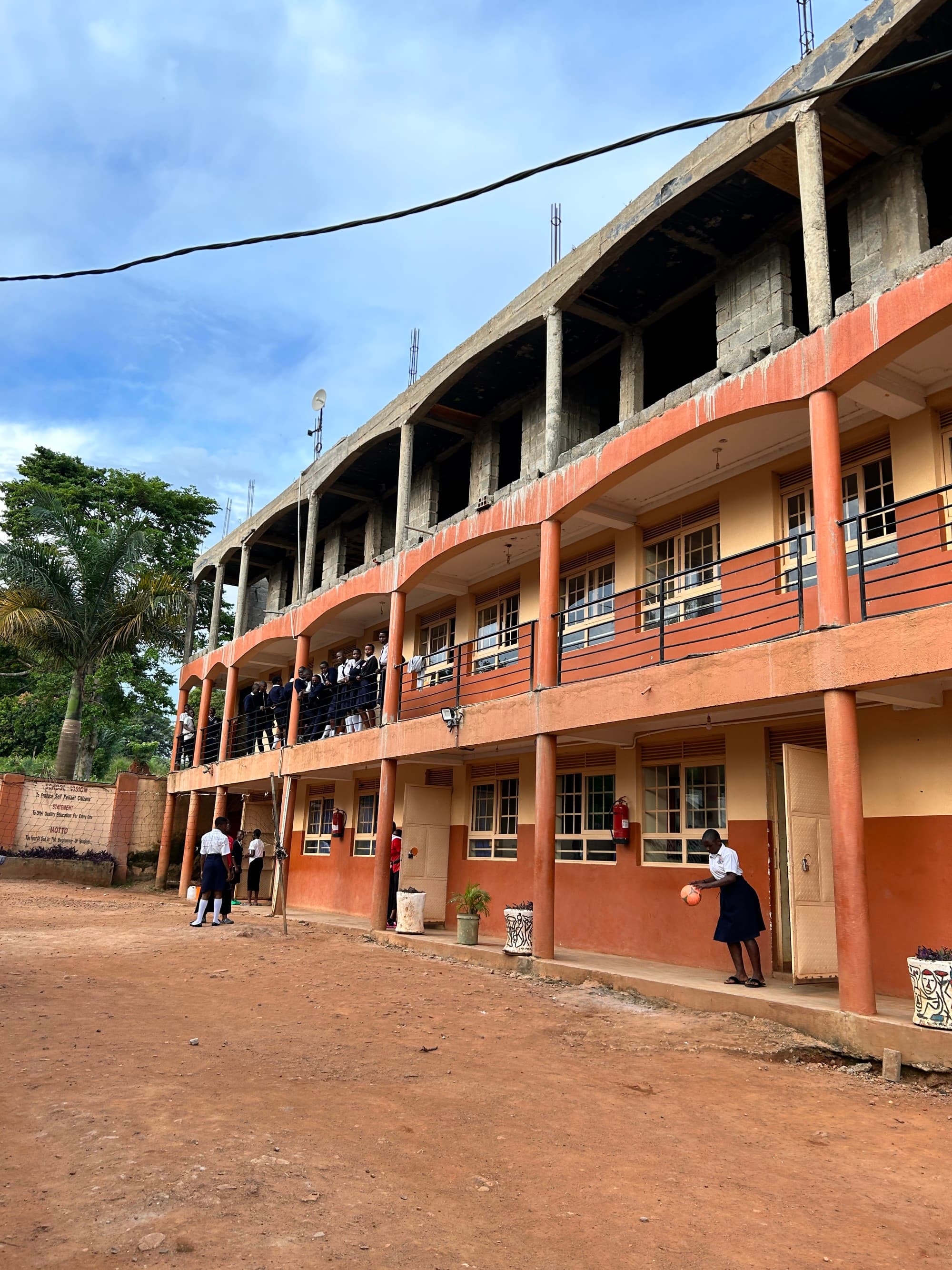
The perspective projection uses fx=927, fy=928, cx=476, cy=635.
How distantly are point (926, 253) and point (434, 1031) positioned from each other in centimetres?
801

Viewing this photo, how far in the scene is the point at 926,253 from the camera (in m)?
8.20

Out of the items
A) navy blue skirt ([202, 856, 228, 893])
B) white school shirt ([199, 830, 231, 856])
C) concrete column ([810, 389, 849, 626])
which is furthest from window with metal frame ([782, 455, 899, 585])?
navy blue skirt ([202, 856, 228, 893])

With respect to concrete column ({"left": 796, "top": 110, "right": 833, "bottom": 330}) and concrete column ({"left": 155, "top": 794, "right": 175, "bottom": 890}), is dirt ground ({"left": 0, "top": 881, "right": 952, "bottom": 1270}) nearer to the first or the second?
concrete column ({"left": 796, "top": 110, "right": 833, "bottom": 330})

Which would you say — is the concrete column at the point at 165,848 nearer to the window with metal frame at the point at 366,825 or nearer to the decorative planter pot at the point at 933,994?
the window with metal frame at the point at 366,825

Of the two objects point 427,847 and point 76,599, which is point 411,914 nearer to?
point 427,847

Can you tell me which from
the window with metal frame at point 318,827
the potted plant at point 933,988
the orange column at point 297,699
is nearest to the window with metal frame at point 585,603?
the potted plant at point 933,988

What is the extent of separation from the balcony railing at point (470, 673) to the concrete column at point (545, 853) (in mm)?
1539

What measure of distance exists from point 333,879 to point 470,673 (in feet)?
22.1

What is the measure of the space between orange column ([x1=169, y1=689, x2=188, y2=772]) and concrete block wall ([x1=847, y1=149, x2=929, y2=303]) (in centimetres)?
2078

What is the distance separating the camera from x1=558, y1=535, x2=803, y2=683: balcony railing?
10.4m

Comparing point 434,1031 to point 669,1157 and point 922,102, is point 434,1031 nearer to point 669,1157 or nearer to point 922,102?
point 669,1157

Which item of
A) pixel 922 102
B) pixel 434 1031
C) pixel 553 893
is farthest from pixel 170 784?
pixel 922 102

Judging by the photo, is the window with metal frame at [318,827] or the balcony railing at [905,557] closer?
the balcony railing at [905,557]

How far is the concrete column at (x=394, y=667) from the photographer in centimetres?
1525
